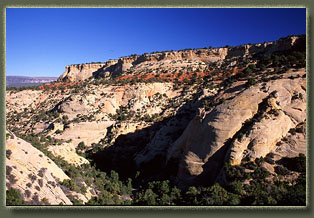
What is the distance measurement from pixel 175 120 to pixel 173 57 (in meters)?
31.2

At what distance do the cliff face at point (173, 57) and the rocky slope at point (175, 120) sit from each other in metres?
0.30

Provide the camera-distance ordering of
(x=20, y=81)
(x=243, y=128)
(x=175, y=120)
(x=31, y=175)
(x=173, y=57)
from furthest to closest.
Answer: (x=20, y=81)
(x=173, y=57)
(x=175, y=120)
(x=243, y=128)
(x=31, y=175)

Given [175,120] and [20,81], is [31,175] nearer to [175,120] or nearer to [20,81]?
[175,120]

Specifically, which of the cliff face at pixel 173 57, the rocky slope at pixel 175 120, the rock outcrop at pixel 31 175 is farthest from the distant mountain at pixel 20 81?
the rock outcrop at pixel 31 175

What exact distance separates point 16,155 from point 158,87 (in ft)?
96.1

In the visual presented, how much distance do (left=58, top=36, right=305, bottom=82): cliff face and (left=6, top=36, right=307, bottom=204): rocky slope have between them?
0.30 metres

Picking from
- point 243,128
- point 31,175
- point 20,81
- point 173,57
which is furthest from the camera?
point 20,81

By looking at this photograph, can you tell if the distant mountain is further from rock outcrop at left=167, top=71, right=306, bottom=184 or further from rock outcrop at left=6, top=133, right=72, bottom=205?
rock outcrop at left=167, top=71, right=306, bottom=184

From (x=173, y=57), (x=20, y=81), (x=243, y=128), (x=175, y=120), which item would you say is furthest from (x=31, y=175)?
(x=20, y=81)

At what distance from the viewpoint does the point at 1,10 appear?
10.1 meters

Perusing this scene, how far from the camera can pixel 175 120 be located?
92.5ft

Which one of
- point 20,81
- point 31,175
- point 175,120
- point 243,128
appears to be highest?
point 20,81

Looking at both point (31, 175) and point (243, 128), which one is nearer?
point (31, 175)

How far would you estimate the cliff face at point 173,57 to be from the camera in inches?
1519
